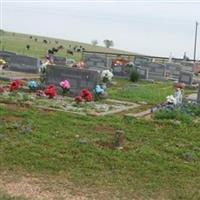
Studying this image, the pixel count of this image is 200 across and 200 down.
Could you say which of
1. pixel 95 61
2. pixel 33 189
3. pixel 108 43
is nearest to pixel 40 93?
pixel 33 189

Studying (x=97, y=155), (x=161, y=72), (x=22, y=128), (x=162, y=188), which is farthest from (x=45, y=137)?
(x=161, y=72)

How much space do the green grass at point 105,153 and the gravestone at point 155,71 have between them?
16305mm

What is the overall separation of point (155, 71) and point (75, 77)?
41.2ft

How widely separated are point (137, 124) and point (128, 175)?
3.95 meters

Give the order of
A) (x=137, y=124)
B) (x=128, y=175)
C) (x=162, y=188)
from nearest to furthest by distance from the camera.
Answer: (x=162, y=188) → (x=128, y=175) → (x=137, y=124)

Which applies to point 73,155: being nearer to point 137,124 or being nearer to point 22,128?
point 22,128

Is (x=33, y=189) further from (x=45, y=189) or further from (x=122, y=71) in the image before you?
(x=122, y=71)

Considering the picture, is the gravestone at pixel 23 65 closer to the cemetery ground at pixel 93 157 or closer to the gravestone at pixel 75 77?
→ the gravestone at pixel 75 77

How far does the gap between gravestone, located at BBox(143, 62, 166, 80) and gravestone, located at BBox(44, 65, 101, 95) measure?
11.9 meters

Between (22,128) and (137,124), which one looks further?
(137,124)

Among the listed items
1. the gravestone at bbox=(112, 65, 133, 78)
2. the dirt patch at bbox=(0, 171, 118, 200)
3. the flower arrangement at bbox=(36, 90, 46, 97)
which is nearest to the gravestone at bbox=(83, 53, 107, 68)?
the gravestone at bbox=(112, 65, 133, 78)

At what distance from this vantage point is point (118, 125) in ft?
34.7

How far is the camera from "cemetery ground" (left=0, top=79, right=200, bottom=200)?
251 inches

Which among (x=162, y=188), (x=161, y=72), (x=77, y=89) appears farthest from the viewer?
(x=161, y=72)
